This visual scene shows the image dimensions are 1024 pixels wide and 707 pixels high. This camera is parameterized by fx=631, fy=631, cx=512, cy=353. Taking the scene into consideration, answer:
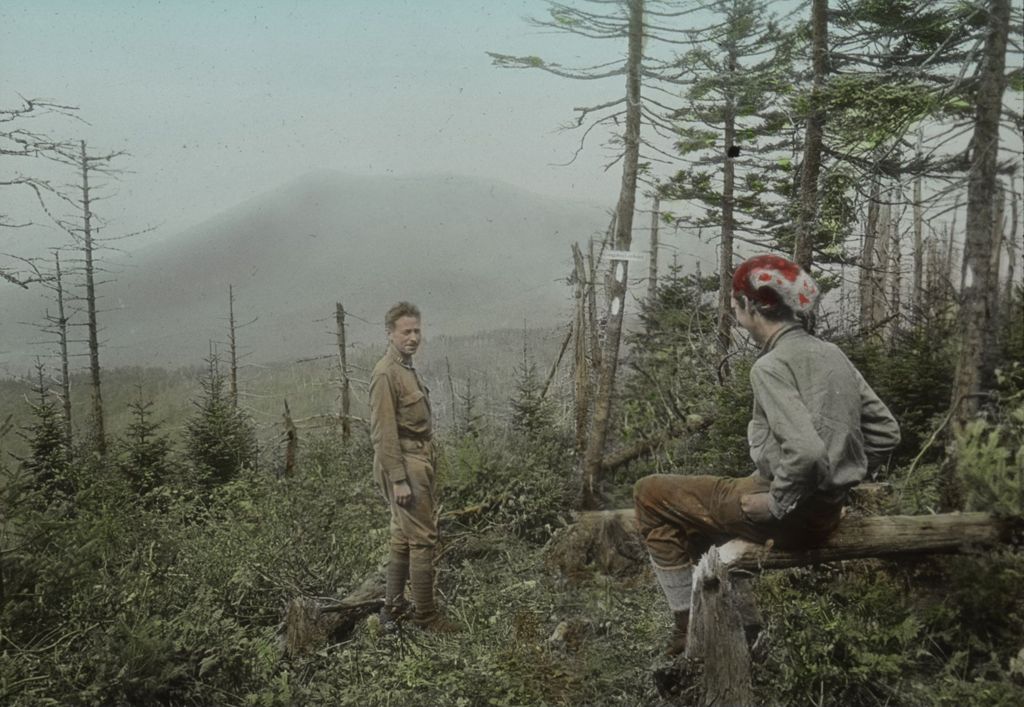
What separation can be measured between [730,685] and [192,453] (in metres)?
9.97

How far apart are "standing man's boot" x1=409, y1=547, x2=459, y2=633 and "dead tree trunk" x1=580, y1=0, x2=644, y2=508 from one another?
377 centimetres

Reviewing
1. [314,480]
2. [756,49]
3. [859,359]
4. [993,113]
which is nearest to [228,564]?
[314,480]

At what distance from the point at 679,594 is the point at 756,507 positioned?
0.77 meters

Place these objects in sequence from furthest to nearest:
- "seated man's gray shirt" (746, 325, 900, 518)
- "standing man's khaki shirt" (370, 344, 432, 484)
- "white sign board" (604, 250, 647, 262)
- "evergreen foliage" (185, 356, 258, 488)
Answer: "evergreen foliage" (185, 356, 258, 488) → "white sign board" (604, 250, 647, 262) → "standing man's khaki shirt" (370, 344, 432, 484) → "seated man's gray shirt" (746, 325, 900, 518)

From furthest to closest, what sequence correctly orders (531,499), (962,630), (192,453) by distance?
(192,453) < (531,499) < (962,630)

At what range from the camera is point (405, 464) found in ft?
15.4

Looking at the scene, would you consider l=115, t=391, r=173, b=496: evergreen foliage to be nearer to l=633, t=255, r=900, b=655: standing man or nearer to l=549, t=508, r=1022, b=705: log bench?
l=633, t=255, r=900, b=655: standing man

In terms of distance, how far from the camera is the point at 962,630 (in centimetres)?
339

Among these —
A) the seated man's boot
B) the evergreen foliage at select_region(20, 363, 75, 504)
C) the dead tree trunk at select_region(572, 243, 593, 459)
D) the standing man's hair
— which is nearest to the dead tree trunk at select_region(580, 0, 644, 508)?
the dead tree trunk at select_region(572, 243, 593, 459)

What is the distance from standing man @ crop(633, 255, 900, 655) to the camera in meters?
2.80

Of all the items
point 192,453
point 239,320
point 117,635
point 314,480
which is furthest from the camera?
point 239,320

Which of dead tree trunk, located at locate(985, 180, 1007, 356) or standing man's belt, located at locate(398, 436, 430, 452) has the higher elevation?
dead tree trunk, located at locate(985, 180, 1007, 356)

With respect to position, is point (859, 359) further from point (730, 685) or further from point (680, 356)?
point (730, 685)

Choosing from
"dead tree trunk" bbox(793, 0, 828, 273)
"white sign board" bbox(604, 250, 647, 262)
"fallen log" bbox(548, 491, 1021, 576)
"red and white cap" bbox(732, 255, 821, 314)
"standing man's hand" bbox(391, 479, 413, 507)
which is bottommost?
"standing man's hand" bbox(391, 479, 413, 507)
